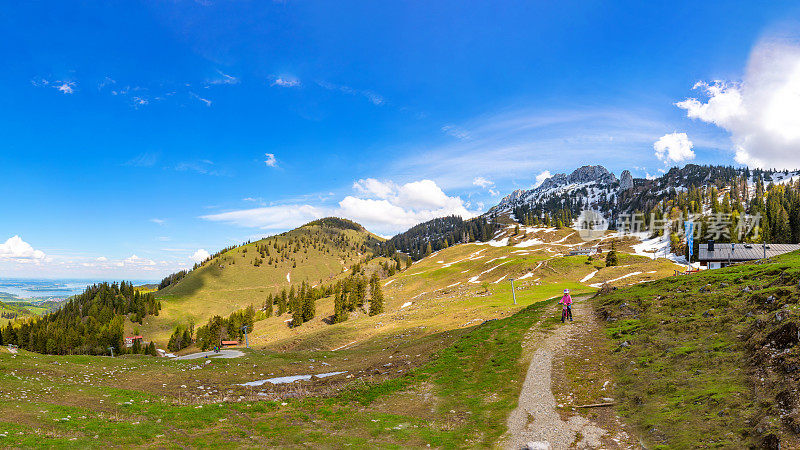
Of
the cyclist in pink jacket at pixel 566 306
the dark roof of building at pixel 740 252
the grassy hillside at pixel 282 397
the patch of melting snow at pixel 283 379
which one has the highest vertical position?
the dark roof of building at pixel 740 252

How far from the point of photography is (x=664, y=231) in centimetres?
18638

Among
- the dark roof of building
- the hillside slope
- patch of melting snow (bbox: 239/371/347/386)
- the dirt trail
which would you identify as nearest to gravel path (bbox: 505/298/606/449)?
the dirt trail

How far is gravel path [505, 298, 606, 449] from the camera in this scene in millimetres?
13000

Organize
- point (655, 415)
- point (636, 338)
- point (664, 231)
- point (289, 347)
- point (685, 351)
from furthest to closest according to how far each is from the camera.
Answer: point (664, 231) → point (289, 347) → point (636, 338) → point (685, 351) → point (655, 415)

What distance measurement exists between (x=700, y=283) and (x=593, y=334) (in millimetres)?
14479

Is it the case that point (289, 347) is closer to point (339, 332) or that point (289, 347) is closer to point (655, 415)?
point (339, 332)

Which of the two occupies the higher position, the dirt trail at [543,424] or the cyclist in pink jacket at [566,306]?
the cyclist in pink jacket at [566,306]

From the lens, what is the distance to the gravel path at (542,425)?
42.7 ft

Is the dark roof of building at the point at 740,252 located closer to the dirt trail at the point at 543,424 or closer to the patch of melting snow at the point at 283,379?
the dirt trail at the point at 543,424

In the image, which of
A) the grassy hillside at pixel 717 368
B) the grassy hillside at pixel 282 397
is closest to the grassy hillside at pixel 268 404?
the grassy hillside at pixel 282 397

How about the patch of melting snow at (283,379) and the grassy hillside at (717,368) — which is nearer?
the grassy hillside at (717,368)

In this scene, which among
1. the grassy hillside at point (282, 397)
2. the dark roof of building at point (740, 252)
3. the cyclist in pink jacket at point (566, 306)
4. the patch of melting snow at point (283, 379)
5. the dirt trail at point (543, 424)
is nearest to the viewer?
the dirt trail at point (543, 424)

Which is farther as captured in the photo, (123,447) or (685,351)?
(685,351)

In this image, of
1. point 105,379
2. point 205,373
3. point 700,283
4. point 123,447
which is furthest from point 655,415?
point 105,379
